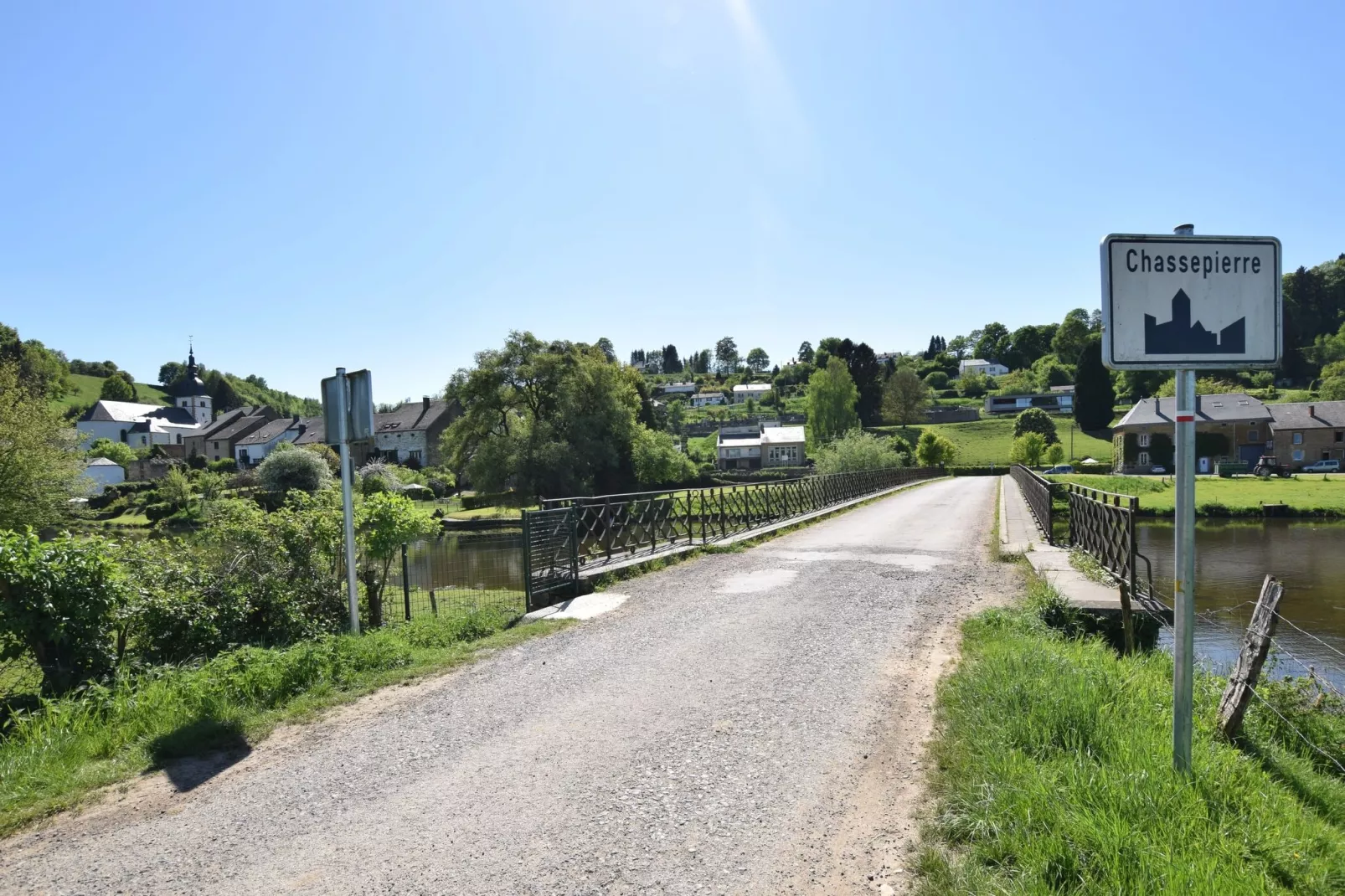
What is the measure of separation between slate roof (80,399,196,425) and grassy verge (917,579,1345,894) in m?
110

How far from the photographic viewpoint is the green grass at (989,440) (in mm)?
80812

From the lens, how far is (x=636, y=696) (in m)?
5.58

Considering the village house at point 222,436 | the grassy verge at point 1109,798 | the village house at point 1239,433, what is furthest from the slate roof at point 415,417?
the grassy verge at point 1109,798

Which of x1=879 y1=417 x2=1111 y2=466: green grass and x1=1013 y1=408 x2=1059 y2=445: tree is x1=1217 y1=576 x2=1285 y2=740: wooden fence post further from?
x1=1013 y1=408 x2=1059 y2=445: tree

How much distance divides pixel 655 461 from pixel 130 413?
79.3 meters

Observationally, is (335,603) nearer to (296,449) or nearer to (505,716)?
(505,716)

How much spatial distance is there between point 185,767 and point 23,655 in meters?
2.77

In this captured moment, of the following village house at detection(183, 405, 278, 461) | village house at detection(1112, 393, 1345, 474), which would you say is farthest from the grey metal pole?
village house at detection(183, 405, 278, 461)

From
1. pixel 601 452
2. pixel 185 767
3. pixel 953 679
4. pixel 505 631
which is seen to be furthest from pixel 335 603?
pixel 601 452

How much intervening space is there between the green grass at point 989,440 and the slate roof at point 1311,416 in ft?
47.3

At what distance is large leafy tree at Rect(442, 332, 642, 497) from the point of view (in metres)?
44.5

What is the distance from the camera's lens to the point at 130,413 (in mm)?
93562

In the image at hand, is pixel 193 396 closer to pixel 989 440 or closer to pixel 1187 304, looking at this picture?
pixel 989 440

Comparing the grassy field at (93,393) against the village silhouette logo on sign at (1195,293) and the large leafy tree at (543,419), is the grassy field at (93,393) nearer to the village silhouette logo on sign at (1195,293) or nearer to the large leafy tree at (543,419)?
the large leafy tree at (543,419)
